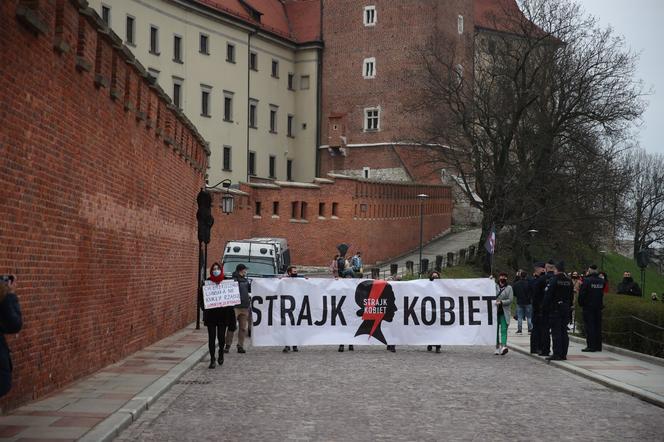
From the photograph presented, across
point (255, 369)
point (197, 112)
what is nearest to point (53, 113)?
point (255, 369)

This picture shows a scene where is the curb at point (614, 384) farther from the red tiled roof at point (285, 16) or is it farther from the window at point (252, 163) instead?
the red tiled roof at point (285, 16)

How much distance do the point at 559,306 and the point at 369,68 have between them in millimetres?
60281

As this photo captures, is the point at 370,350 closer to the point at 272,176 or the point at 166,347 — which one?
the point at 166,347

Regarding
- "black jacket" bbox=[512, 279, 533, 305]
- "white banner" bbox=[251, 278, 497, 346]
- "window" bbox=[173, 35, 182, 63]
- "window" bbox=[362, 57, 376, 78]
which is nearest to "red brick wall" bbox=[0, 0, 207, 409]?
"white banner" bbox=[251, 278, 497, 346]

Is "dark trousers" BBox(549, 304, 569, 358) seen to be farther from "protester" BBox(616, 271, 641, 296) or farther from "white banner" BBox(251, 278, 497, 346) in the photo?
"protester" BBox(616, 271, 641, 296)

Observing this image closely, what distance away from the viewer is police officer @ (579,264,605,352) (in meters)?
22.4

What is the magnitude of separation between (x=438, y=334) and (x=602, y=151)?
38975mm

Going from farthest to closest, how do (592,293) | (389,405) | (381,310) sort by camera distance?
(381,310)
(592,293)
(389,405)

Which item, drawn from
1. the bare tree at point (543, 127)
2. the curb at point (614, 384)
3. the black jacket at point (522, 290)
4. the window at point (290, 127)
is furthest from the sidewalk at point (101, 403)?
the window at point (290, 127)

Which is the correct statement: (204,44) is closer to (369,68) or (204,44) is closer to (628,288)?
(369,68)

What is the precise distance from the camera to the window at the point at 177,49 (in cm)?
6938

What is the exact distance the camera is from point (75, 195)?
14.8 metres

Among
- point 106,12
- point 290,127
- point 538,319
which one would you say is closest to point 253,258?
point 538,319

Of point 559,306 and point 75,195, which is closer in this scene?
point 75,195
